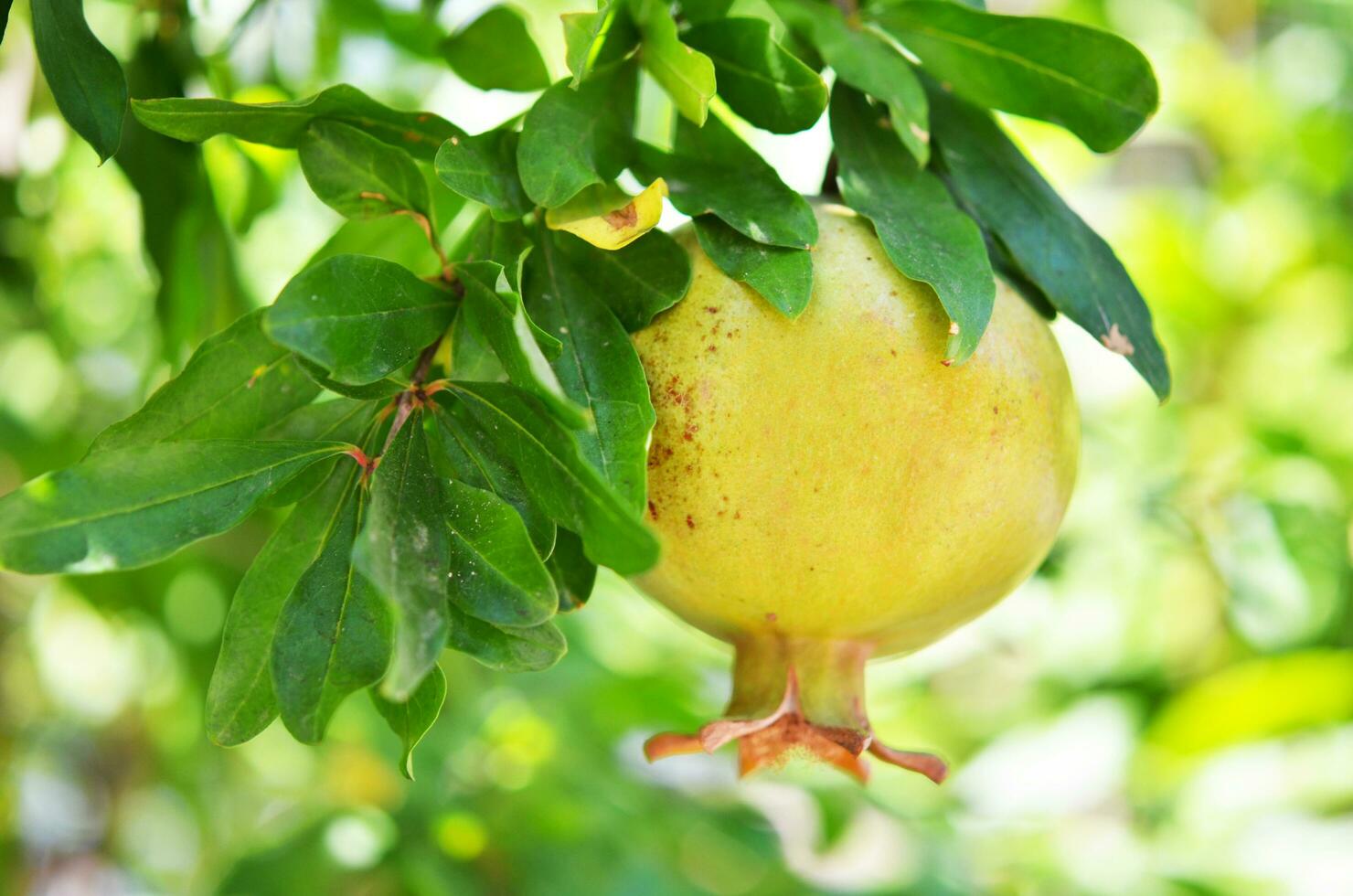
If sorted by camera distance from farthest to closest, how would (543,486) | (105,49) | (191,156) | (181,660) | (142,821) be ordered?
(142,821) → (181,660) → (191,156) → (105,49) → (543,486)

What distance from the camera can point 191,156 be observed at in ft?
3.32

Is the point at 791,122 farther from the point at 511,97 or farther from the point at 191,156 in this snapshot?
the point at 511,97

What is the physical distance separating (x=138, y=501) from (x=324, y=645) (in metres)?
0.11

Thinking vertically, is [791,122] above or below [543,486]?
above

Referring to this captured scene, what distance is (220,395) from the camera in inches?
27.6

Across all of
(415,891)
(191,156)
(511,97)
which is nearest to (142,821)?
(415,891)

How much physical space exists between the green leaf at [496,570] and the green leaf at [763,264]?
178 mm

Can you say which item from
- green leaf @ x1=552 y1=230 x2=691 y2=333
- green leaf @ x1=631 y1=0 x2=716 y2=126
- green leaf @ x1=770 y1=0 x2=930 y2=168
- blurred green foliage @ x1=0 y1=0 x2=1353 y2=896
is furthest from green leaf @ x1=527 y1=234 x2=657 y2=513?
blurred green foliage @ x1=0 y1=0 x2=1353 y2=896

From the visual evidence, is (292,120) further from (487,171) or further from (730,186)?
(730,186)

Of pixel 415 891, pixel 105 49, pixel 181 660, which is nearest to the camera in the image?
pixel 105 49

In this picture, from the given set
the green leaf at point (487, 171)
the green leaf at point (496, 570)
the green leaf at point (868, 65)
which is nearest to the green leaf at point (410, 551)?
the green leaf at point (496, 570)

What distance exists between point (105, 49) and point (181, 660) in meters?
1.21

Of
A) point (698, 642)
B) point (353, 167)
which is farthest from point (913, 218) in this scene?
point (698, 642)

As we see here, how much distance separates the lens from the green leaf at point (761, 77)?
741 millimetres
